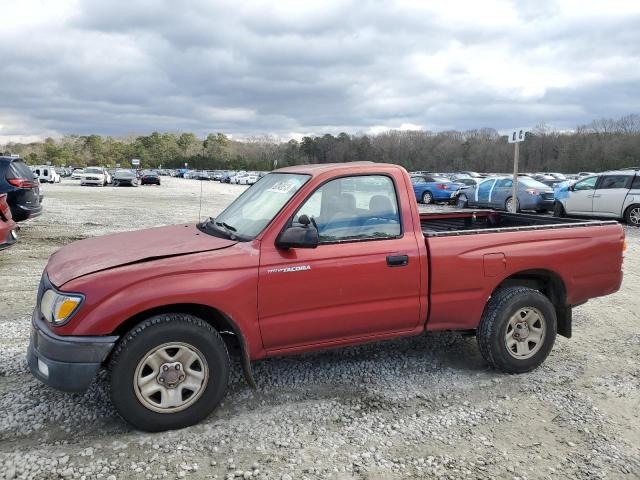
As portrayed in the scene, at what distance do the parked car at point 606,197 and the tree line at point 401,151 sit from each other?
62780mm

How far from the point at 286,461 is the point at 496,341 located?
84.1 inches

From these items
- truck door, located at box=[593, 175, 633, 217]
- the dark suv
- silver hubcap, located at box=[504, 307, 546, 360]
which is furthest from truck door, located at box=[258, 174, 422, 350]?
truck door, located at box=[593, 175, 633, 217]

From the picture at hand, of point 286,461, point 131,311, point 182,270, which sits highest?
point 182,270

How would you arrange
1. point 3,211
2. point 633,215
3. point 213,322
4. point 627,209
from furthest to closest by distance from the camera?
point 627,209 < point 633,215 < point 3,211 < point 213,322

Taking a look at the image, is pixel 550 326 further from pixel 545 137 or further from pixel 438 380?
pixel 545 137

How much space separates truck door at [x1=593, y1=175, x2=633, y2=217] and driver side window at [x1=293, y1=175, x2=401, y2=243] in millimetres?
14330

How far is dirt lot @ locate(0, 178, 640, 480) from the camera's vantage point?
318cm

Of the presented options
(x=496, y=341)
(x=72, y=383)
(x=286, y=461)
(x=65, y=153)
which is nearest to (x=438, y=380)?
(x=496, y=341)

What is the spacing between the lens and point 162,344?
3.45 meters

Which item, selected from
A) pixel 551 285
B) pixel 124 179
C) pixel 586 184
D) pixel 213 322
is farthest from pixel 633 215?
pixel 124 179

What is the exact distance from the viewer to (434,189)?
24.6m

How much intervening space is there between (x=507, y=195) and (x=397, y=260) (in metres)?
17.2

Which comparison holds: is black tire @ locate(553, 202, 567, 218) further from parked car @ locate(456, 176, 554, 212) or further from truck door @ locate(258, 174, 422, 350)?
truck door @ locate(258, 174, 422, 350)

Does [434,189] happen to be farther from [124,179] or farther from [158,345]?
[124,179]
